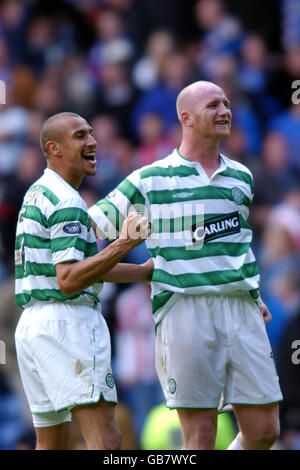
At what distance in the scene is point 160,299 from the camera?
4.93 metres

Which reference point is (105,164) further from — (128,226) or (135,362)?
(128,226)

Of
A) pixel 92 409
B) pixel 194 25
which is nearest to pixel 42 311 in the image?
pixel 92 409

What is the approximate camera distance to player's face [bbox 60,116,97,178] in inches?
191

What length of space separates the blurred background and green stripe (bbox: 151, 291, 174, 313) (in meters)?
2.30

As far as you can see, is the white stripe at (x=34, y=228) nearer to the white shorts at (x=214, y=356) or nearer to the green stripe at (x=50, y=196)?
the green stripe at (x=50, y=196)

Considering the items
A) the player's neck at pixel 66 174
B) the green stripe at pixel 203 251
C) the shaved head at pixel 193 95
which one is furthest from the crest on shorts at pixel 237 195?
the player's neck at pixel 66 174

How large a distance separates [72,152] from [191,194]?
66 cm

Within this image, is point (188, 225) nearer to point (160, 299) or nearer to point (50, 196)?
point (160, 299)

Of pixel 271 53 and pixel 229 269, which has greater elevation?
pixel 271 53

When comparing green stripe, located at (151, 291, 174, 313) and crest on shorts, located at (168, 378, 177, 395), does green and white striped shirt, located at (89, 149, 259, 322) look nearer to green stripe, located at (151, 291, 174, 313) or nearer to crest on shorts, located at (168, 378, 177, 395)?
green stripe, located at (151, 291, 174, 313)

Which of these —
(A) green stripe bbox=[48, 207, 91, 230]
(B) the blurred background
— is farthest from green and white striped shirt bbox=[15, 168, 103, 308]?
(B) the blurred background

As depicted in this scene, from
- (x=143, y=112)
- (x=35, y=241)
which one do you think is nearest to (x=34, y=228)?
(x=35, y=241)

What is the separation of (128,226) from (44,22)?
256 inches

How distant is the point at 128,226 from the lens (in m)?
4.49
